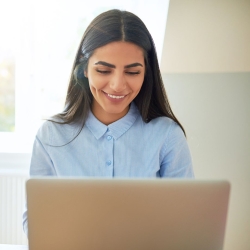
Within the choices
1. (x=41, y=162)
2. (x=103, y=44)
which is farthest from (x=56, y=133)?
(x=103, y=44)

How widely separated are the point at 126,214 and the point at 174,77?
1113 mm

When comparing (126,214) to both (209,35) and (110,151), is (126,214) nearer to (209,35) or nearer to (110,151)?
(110,151)

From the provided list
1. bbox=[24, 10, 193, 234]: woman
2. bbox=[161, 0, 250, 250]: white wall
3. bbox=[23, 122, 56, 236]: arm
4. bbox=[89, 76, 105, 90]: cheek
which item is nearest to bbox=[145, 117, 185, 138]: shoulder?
bbox=[24, 10, 193, 234]: woman

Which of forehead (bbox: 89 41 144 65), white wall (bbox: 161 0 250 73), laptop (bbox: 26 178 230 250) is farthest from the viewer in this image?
white wall (bbox: 161 0 250 73)

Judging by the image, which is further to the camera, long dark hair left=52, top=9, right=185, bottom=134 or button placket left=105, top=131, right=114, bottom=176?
button placket left=105, top=131, right=114, bottom=176

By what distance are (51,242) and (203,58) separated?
1.19 meters

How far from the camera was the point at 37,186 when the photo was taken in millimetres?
642

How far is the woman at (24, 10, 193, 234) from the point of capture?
112 centimetres

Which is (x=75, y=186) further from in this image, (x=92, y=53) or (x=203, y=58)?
(x=203, y=58)

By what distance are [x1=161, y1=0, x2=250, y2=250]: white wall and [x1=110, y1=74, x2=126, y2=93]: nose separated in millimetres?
663

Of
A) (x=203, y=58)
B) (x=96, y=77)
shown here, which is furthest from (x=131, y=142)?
(x=203, y=58)

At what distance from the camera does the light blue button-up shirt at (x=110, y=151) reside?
117cm

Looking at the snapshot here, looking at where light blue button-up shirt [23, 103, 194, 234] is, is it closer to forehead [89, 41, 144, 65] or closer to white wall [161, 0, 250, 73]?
forehead [89, 41, 144, 65]

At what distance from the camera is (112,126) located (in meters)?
1.20
